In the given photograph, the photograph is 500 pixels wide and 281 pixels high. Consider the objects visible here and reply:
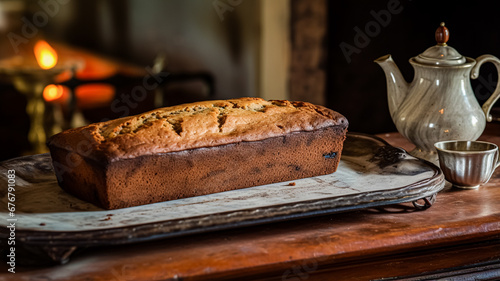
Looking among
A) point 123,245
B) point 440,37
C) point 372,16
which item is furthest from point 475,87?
point 123,245

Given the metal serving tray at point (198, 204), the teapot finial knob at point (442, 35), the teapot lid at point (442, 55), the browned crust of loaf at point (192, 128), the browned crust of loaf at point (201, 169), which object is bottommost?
the metal serving tray at point (198, 204)

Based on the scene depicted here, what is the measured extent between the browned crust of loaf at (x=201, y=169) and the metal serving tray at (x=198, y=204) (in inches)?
1.0

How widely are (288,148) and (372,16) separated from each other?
2.13 meters

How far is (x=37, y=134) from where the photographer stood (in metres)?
3.62

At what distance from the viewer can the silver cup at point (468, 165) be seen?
1452 millimetres

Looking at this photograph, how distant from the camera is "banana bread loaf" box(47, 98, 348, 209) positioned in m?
1.30

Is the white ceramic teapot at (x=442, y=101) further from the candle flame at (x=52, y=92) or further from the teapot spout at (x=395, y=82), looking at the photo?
the candle flame at (x=52, y=92)

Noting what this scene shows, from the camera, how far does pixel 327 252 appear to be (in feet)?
3.82

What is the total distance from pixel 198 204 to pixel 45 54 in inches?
102

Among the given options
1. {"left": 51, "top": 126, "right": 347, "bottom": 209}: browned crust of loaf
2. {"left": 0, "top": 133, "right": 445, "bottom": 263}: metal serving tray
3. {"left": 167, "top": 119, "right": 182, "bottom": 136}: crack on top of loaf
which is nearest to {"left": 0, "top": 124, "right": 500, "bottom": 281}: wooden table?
{"left": 0, "top": 133, "right": 445, "bottom": 263}: metal serving tray

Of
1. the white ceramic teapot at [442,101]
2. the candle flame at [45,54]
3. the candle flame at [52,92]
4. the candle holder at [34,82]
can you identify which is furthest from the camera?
the candle flame at [52,92]

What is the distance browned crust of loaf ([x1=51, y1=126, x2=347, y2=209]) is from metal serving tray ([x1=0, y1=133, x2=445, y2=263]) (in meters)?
0.03

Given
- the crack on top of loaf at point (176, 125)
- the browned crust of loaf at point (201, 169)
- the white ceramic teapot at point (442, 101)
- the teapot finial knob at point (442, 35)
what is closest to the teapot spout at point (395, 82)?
the white ceramic teapot at point (442, 101)

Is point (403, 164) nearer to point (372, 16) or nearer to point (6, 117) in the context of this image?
point (372, 16)
